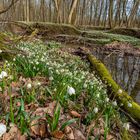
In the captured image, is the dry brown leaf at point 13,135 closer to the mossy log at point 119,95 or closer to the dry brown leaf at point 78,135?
the dry brown leaf at point 78,135

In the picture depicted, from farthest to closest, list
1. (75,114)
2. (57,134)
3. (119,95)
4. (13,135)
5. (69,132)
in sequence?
(119,95) < (75,114) < (69,132) < (57,134) < (13,135)

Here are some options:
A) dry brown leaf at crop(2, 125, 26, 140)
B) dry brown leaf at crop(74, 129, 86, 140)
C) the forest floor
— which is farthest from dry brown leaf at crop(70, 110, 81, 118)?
dry brown leaf at crop(2, 125, 26, 140)

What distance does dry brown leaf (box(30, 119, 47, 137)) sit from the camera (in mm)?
2658

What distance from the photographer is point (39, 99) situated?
3521mm

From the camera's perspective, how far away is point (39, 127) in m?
2.73

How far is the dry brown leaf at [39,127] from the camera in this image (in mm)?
2658

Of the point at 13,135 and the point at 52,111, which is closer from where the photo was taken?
the point at 13,135

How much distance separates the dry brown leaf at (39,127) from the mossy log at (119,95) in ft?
3.78

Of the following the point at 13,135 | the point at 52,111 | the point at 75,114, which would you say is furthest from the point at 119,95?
the point at 13,135

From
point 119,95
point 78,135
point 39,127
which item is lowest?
point 119,95

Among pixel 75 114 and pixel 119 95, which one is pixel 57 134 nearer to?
pixel 75 114

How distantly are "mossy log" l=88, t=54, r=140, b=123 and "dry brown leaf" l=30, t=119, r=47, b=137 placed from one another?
115 centimetres

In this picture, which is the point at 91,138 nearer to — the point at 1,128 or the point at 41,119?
the point at 41,119

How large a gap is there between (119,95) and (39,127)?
8.19 ft
